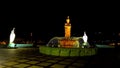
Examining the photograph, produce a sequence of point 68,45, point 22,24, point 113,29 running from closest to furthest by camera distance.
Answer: point 68,45 → point 22,24 → point 113,29

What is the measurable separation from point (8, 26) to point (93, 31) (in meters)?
26.6

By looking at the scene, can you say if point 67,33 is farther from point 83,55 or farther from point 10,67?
point 10,67

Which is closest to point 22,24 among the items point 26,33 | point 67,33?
point 26,33

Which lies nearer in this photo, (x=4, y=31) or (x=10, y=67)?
(x=10, y=67)

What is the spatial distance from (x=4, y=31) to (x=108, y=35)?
103 feet

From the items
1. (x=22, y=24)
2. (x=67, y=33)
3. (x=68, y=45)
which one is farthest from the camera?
(x=22, y=24)

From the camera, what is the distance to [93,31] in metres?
60.3

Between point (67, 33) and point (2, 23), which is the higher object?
point (2, 23)

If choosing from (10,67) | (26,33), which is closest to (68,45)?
(10,67)

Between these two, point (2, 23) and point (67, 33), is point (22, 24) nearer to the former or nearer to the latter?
point (2, 23)

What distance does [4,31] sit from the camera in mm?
51656

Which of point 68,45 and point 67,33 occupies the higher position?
point 67,33

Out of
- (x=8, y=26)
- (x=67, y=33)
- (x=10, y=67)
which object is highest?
(x=8, y=26)

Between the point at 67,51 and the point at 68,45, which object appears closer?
the point at 67,51
